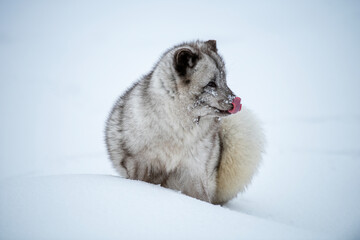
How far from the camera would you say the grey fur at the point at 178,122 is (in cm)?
296

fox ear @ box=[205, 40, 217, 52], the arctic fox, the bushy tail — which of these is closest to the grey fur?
the arctic fox

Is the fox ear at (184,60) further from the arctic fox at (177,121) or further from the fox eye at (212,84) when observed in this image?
the fox eye at (212,84)

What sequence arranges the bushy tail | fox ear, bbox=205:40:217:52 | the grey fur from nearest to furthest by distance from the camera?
1. the grey fur
2. fox ear, bbox=205:40:217:52
3. the bushy tail

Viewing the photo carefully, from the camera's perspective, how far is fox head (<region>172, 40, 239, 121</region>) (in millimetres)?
2980

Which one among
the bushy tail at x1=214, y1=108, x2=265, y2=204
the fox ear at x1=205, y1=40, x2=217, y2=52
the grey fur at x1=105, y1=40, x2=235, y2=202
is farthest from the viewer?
the bushy tail at x1=214, y1=108, x2=265, y2=204

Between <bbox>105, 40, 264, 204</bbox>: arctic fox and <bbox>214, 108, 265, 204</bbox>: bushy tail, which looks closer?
<bbox>105, 40, 264, 204</bbox>: arctic fox

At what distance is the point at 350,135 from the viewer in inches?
248

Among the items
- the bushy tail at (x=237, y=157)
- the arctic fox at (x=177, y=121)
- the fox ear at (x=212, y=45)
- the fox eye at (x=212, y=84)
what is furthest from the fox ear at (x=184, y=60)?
the bushy tail at (x=237, y=157)

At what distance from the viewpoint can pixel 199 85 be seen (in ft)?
9.89

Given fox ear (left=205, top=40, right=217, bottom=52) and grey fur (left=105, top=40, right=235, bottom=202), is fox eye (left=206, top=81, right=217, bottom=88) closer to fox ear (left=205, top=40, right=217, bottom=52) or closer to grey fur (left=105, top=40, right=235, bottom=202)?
grey fur (left=105, top=40, right=235, bottom=202)

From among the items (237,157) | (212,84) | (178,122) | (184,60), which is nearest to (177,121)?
(178,122)

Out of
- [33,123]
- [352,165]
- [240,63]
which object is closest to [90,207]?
[352,165]

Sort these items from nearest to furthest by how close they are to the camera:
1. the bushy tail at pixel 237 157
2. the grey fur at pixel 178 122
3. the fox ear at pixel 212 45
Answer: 1. the grey fur at pixel 178 122
2. the fox ear at pixel 212 45
3. the bushy tail at pixel 237 157

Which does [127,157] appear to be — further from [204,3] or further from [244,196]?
[204,3]
